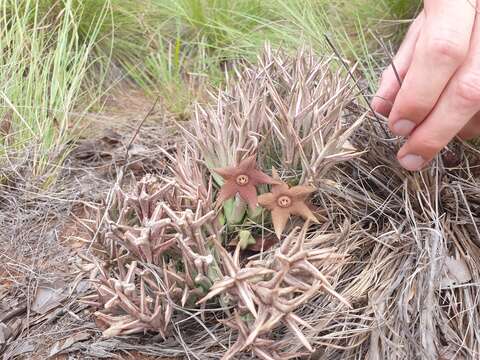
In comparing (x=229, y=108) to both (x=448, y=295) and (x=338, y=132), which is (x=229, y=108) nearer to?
(x=338, y=132)

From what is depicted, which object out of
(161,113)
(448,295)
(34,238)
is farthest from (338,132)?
(161,113)

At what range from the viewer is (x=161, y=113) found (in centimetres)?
238

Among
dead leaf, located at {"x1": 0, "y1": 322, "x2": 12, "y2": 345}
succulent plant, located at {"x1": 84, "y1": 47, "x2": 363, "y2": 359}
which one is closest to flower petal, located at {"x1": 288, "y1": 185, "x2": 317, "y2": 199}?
succulent plant, located at {"x1": 84, "y1": 47, "x2": 363, "y2": 359}

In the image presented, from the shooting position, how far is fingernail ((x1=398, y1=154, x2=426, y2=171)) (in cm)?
134

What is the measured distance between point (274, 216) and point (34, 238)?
33.1 inches

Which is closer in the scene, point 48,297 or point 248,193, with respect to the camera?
point 248,193

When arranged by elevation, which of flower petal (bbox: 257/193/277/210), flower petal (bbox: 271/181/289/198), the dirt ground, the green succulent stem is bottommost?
the dirt ground

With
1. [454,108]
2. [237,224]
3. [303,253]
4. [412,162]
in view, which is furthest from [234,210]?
[454,108]

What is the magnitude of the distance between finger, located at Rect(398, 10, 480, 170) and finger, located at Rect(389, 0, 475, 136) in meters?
0.02

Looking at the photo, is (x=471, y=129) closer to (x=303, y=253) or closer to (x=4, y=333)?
(x=303, y=253)

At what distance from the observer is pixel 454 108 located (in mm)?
1232

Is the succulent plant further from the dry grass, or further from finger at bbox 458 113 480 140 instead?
finger at bbox 458 113 480 140

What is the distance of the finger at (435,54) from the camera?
119 cm

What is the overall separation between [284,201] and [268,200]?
0.04 meters
